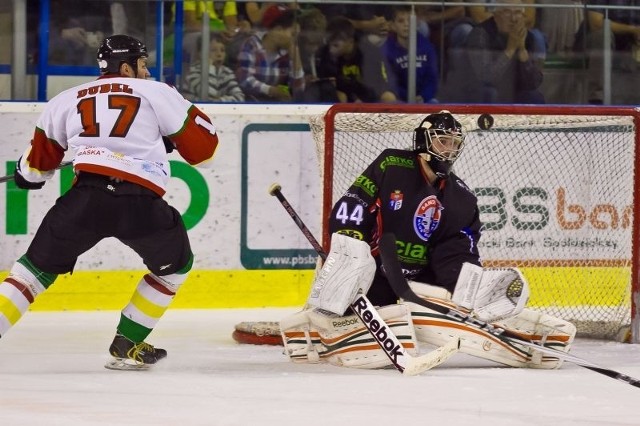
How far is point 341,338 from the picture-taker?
173 inches

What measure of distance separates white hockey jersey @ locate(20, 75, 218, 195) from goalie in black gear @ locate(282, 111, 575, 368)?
54 cm

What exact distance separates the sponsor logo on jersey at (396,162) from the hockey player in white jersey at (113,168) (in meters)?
0.55

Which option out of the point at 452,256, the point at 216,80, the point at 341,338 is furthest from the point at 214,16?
the point at 341,338

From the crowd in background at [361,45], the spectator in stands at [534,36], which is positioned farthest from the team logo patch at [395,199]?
the spectator in stands at [534,36]

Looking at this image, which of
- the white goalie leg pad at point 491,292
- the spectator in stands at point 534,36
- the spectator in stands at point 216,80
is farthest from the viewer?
the spectator in stands at point 534,36

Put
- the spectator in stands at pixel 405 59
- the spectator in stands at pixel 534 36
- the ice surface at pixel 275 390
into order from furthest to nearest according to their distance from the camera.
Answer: the spectator in stands at pixel 534 36 < the spectator in stands at pixel 405 59 < the ice surface at pixel 275 390

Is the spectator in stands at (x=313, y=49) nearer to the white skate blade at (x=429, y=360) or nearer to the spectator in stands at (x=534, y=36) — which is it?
the spectator in stands at (x=534, y=36)

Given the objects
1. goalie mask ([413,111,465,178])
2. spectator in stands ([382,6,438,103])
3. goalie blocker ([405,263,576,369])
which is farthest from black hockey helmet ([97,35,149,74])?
spectator in stands ([382,6,438,103])

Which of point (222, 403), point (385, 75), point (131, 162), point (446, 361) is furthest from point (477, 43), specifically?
point (222, 403)

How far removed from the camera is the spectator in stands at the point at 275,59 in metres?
6.17

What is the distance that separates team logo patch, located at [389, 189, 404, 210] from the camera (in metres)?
4.43

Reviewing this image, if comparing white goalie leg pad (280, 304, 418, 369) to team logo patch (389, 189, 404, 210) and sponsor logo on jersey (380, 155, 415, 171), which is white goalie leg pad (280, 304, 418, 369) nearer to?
team logo patch (389, 189, 404, 210)

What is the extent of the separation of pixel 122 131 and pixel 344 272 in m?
0.77

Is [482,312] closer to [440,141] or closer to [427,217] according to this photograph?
[427,217]
